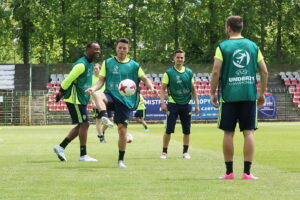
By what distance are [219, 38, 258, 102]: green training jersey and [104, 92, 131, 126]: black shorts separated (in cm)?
269

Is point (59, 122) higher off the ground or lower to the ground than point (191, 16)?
lower

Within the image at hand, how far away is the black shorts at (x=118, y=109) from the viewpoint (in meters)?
11.6

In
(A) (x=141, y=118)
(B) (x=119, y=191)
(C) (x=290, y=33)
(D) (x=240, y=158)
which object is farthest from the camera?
(C) (x=290, y=33)

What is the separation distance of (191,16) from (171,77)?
116 feet

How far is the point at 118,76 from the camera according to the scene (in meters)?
11.8

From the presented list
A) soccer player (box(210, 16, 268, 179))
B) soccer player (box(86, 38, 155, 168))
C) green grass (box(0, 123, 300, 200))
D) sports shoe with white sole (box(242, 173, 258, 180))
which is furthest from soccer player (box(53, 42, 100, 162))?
sports shoe with white sole (box(242, 173, 258, 180))

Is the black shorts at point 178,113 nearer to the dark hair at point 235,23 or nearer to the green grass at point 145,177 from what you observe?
the green grass at point 145,177

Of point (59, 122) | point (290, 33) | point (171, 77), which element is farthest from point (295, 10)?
point (171, 77)

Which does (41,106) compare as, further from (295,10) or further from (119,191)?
(119,191)

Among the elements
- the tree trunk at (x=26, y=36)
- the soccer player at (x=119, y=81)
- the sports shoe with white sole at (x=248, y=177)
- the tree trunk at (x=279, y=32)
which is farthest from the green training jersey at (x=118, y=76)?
the tree trunk at (x=279, y=32)

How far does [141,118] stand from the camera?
98.2ft

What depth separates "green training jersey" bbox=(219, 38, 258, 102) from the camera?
933 cm

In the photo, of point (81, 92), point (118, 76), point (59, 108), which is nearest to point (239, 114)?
point (118, 76)

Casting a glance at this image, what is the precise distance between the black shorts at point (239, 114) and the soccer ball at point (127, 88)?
2.40 metres
